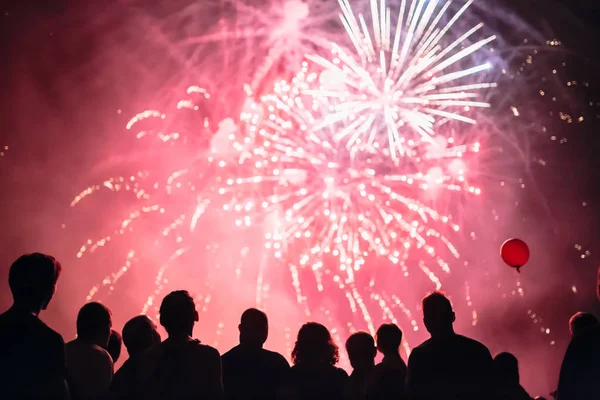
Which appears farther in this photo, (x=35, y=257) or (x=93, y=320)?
(x=93, y=320)

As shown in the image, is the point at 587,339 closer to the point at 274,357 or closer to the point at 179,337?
the point at 274,357

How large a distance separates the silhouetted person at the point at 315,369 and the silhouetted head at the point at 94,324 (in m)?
1.34

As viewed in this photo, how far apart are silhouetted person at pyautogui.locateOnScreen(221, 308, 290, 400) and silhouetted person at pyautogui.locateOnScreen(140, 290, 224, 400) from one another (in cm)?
45

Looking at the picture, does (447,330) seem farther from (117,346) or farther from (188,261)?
(188,261)

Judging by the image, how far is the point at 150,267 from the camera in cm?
1794

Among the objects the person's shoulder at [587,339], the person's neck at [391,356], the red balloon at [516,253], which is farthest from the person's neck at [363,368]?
the red balloon at [516,253]

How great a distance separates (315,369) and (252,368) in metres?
0.43

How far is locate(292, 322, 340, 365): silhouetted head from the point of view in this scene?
4.19 m

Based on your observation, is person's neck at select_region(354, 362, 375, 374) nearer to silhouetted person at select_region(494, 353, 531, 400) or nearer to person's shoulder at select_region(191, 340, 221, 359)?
silhouetted person at select_region(494, 353, 531, 400)

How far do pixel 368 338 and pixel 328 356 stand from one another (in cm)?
37

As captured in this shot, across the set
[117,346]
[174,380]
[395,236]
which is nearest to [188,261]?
[395,236]

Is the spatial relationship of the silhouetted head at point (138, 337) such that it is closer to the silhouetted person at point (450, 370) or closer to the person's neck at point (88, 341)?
the person's neck at point (88, 341)

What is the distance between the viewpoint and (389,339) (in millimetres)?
4379

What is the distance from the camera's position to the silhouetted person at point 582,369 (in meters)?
3.25
